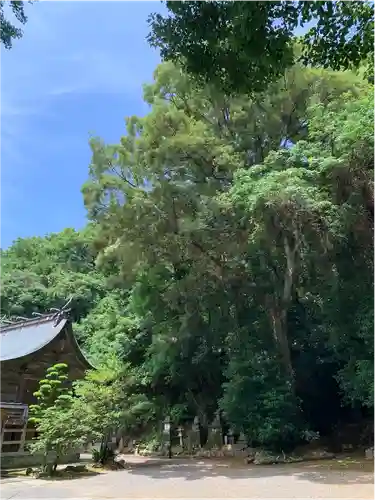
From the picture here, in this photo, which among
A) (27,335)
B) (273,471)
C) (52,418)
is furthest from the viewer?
(27,335)

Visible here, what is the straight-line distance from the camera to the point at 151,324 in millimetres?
16562

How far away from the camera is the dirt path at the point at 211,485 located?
295 inches

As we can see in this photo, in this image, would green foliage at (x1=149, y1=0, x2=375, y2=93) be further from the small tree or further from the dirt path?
the small tree

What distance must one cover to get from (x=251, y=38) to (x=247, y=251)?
956 cm

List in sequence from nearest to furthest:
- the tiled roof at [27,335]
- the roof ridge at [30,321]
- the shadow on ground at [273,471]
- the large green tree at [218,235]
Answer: the shadow on ground at [273,471] → the large green tree at [218,235] → the tiled roof at [27,335] → the roof ridge at [30,321]

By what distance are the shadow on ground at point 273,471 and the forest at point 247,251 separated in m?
1.48

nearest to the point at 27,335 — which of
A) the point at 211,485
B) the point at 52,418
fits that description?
the point at 52,418

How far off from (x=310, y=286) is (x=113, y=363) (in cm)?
748

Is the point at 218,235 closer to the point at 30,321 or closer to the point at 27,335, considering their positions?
the point at 27,335

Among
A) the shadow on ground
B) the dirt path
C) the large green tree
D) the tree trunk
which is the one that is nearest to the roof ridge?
the large green tree

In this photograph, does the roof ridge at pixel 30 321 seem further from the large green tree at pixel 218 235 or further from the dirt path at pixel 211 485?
the dirt path at pixel 211 485

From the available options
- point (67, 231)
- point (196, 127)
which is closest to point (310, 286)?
point (196, 127)

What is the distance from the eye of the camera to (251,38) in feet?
14.3

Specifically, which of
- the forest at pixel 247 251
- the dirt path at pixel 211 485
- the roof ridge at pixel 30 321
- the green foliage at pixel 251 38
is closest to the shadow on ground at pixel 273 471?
the dirt path at pixel 211 485
